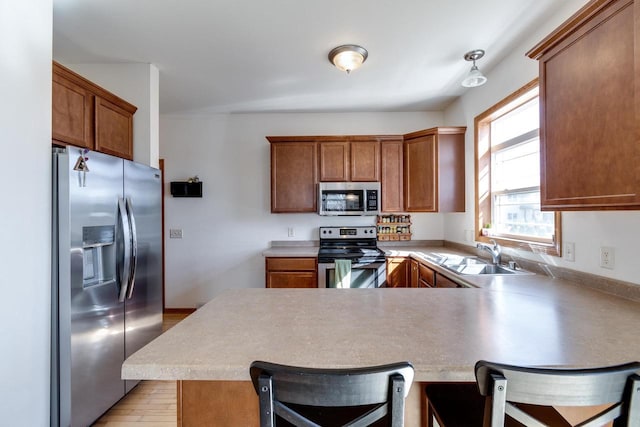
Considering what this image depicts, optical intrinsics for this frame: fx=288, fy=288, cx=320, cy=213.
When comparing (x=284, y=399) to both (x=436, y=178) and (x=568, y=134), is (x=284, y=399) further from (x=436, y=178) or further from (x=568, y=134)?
(x=436, y=178)

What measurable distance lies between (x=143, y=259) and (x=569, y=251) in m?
2.95

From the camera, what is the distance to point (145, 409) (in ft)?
6.57

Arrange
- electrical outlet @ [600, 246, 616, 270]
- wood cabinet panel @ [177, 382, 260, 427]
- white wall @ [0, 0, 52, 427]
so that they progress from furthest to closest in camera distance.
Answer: electrical outlet @ [600, 246, 616, 270]
white wall @ [0, 0, 52, 427]
wood cabinet panel @ [177, 382, 260, 427]

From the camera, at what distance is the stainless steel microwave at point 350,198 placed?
3.38 meters

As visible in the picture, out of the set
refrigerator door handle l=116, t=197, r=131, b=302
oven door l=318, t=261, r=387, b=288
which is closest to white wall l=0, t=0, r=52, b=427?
refrigerator door handle l=116, t=197, r=131, b=302

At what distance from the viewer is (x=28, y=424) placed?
1.48 m

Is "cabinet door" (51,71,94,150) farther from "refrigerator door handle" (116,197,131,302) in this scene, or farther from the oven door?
the oven door

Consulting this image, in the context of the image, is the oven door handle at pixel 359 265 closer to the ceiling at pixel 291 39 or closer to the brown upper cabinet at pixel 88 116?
the ceiling at pixel 291 39

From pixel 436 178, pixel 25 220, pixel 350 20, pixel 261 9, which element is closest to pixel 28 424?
pixel 25 220

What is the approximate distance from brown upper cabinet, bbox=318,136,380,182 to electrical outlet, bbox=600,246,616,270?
214 centimetres

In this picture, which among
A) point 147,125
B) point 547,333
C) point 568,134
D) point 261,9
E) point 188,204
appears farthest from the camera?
point 188,204

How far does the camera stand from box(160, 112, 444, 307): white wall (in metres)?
3.74

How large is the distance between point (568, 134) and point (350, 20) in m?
1.47

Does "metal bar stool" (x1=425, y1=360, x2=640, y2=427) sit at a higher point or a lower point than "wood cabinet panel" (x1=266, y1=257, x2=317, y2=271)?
higher
